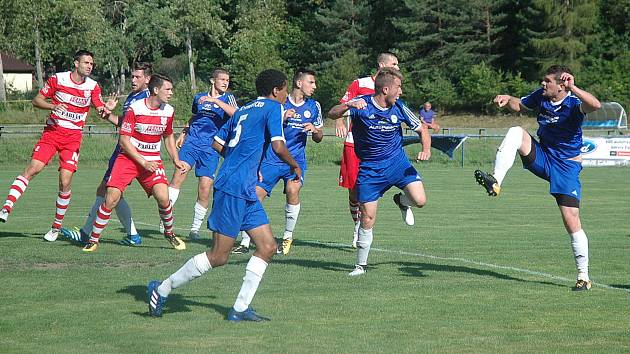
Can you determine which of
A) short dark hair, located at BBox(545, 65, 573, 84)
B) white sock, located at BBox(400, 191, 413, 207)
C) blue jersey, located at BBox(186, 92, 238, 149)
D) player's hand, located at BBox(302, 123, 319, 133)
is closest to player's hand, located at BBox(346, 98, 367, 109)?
white sock, located at BBox(400, 191, 413, 207)

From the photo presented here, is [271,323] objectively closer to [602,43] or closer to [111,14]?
[602,43]

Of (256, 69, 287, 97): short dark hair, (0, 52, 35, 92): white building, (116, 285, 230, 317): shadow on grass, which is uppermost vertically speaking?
(256, 69, 287, 97): short dark hair

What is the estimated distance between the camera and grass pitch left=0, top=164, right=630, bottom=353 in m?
7.50

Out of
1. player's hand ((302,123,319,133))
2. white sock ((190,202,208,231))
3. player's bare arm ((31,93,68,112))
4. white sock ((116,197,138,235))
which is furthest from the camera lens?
white sock ((190,202,208,231))

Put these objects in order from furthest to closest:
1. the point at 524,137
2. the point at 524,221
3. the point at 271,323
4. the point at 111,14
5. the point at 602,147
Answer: the point at 111,14 → the point at 602,147 → the point at 524,221 → the point at 524,137 → the point at 271,323

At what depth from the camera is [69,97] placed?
44.4 ft

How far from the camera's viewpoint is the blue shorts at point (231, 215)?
8.12m

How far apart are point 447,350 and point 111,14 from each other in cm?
8005

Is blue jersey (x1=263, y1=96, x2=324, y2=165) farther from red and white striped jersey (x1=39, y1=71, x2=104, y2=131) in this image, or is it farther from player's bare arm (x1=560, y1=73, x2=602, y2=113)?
player's bare arm (x1=560, y1=73, x2=602, y2=113)

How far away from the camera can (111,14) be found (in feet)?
274

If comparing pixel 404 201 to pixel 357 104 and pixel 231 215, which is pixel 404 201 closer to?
pixel 357 104

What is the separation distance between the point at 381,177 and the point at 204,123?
464 cm

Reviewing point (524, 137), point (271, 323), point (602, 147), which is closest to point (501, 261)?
point (524, 137)

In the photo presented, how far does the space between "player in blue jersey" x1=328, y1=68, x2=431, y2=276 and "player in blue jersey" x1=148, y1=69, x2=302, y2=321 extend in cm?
242
